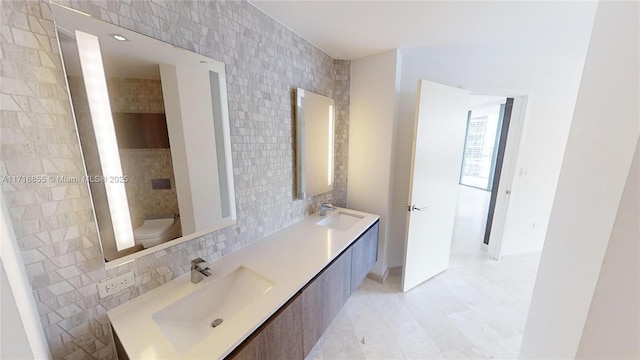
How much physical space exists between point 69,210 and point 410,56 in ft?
9.24

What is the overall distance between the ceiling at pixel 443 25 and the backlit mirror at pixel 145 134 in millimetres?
775

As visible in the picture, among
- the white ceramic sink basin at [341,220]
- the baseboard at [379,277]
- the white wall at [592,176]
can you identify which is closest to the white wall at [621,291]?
the white wall at [592,176]

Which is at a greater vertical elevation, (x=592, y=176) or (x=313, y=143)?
(x=313, y=143)

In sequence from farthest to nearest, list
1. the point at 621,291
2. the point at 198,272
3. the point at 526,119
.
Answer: the point at 526,119, the point at 198,272, the point at 621,291

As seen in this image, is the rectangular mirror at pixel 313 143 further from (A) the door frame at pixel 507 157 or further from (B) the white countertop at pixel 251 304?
(A) the door frame at pixel 507 157

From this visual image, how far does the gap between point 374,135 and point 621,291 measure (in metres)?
1.86

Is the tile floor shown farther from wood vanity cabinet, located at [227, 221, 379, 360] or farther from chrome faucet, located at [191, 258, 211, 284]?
chrome faucet, located at [191, 258, 211, 284]

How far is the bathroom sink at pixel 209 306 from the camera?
3.18 feet

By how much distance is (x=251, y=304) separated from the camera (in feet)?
3.31

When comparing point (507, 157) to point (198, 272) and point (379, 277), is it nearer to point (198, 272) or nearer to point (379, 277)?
point (379, 277)

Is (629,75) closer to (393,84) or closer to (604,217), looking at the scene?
(604,217)

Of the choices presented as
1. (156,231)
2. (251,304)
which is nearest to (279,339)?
(251,304)

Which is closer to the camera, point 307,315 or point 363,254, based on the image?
point 307,315

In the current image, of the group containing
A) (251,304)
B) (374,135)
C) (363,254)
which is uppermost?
(374,135)
